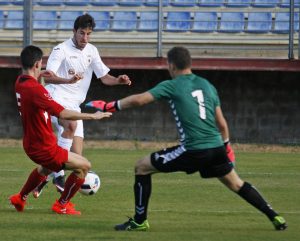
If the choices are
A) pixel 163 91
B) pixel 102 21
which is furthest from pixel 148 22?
pixel 163 91

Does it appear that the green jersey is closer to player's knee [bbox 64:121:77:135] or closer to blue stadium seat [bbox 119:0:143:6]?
player's knee [bbox 64:121:77:135]

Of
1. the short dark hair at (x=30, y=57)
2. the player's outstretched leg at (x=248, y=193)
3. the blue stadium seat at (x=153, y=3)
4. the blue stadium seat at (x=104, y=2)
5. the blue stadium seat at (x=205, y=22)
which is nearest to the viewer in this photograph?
the player's outstretched leg at (x=248, y=193)

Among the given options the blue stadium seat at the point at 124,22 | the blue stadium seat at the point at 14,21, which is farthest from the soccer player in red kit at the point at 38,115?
the blue stadium seat at the point at 14,21

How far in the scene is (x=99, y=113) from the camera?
9.62 m

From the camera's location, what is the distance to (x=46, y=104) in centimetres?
1009

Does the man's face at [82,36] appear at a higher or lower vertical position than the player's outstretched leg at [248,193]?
higher

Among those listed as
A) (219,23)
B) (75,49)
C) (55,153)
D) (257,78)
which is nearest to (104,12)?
(219,23)

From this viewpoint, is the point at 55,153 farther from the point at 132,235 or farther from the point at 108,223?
the point at 132,235

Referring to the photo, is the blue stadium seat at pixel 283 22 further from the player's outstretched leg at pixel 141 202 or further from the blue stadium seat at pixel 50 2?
the player's outstretched leg at pixel 141 202

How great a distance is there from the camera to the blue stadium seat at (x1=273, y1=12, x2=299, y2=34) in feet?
78.2

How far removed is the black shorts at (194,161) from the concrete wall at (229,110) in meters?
14.1

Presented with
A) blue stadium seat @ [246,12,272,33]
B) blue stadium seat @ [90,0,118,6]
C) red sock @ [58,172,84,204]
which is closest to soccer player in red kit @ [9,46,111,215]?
red sock @ [58,172,84,204]

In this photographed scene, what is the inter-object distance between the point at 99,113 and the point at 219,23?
15.9 meters

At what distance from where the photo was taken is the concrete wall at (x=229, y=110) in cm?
2334
